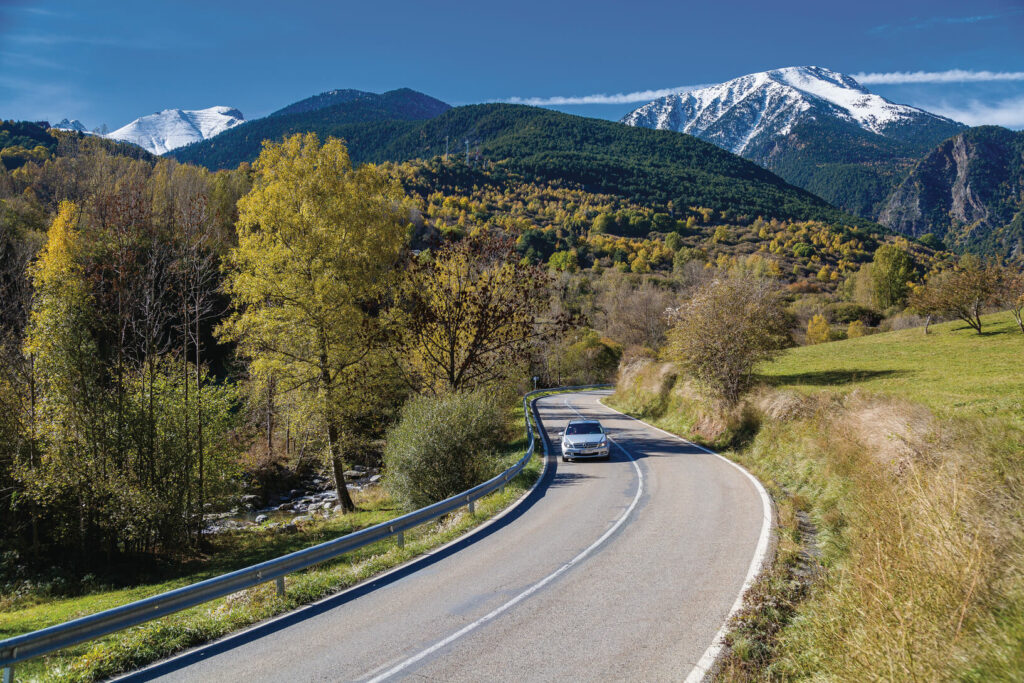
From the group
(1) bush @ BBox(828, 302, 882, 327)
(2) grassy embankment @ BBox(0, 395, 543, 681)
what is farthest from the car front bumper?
(1) bush @ BBox(828, 302, 882, 327)

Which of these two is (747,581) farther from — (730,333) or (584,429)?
(730,333)

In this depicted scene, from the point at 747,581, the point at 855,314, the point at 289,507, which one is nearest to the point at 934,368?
the point at 747,581

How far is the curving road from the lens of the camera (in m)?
5.85

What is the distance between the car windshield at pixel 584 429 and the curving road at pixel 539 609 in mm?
8682

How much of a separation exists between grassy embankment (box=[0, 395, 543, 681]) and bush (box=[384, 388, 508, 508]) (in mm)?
1583

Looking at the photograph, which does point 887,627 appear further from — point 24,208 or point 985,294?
point 24,208

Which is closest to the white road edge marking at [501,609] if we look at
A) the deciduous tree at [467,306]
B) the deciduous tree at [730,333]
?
the deciduous tree at [467,306]

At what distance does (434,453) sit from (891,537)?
11.8 meters

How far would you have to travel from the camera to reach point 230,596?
11008mm

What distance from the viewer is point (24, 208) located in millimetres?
52281

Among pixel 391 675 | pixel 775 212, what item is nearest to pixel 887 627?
pixel 391 675

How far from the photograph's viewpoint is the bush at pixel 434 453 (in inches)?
632

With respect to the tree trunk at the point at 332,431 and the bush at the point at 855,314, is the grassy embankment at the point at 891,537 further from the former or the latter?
the bush at the point at 855,314

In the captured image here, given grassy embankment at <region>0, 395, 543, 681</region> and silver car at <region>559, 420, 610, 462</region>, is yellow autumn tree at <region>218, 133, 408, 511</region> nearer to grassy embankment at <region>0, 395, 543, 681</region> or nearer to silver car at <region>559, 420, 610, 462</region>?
grassy embankment at <region>0, 395, 543, 681</region>
